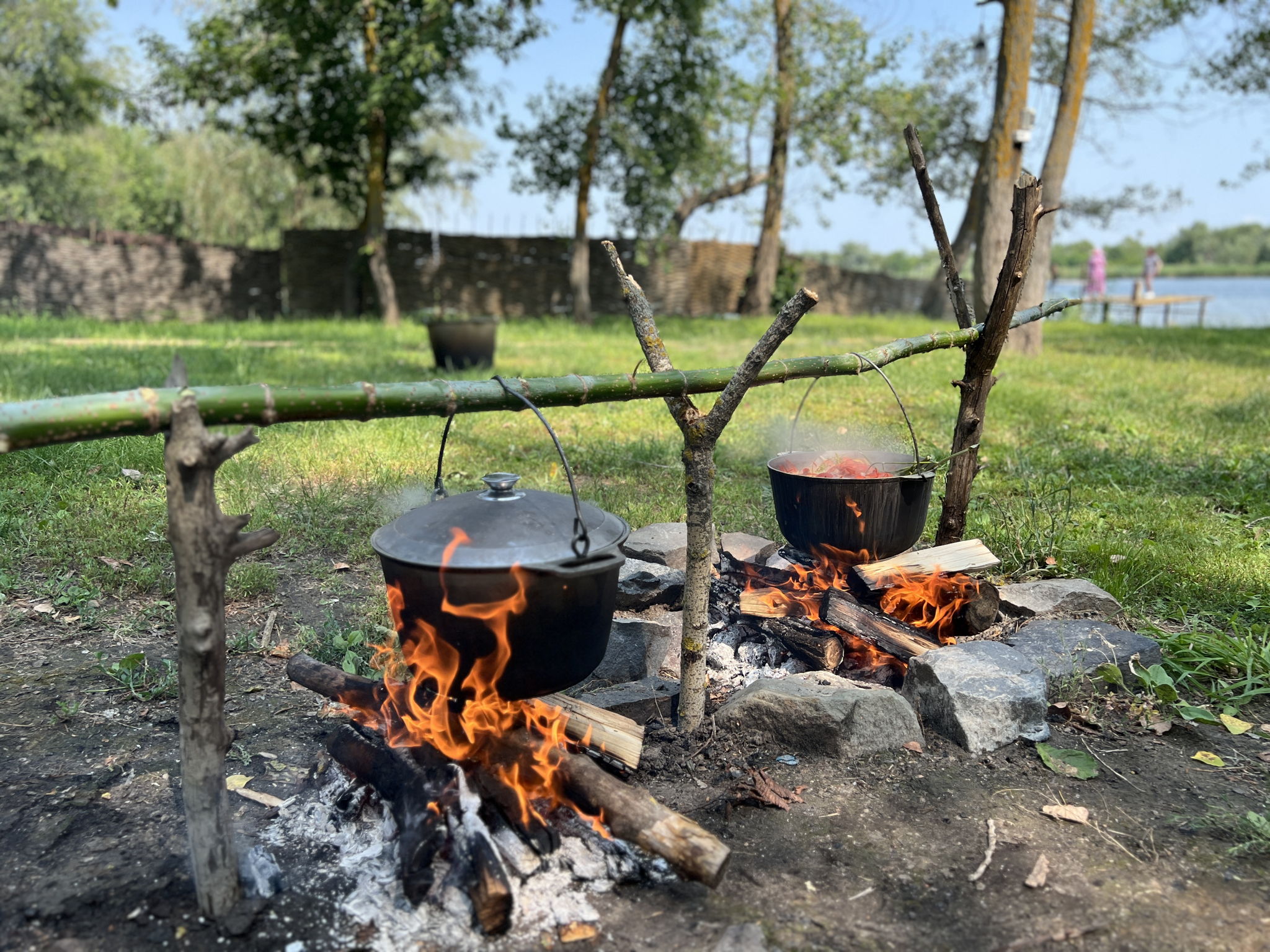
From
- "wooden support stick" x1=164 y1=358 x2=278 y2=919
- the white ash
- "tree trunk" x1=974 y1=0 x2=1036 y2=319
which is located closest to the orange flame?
the white ash

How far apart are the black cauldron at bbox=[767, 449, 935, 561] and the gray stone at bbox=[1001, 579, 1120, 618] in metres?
0.54

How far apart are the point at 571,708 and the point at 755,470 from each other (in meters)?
3.83

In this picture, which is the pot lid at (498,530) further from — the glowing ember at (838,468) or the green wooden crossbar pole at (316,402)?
the glowing ember at (838,468)

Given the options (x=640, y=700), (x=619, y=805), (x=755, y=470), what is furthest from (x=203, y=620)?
(x=755, y=470)

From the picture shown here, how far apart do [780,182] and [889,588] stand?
17.0 meters

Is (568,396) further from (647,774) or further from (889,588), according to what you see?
(889,588)

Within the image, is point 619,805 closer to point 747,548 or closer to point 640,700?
point 640,700

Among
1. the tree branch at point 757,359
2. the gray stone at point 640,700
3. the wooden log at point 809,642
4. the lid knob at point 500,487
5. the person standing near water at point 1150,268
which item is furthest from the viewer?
the person standing near water at point 1150,268

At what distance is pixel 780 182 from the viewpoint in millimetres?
19109

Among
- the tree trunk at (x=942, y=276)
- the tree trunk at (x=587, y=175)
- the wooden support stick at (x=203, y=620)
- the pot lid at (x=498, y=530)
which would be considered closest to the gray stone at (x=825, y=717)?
the pot lid at (x=498, y=530)

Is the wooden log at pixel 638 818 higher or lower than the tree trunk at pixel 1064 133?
lower

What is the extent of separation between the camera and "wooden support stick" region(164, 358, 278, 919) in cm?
189

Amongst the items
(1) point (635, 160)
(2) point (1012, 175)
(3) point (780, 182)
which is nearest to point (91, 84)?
(1) point (635, 160)

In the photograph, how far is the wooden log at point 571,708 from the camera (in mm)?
2574
